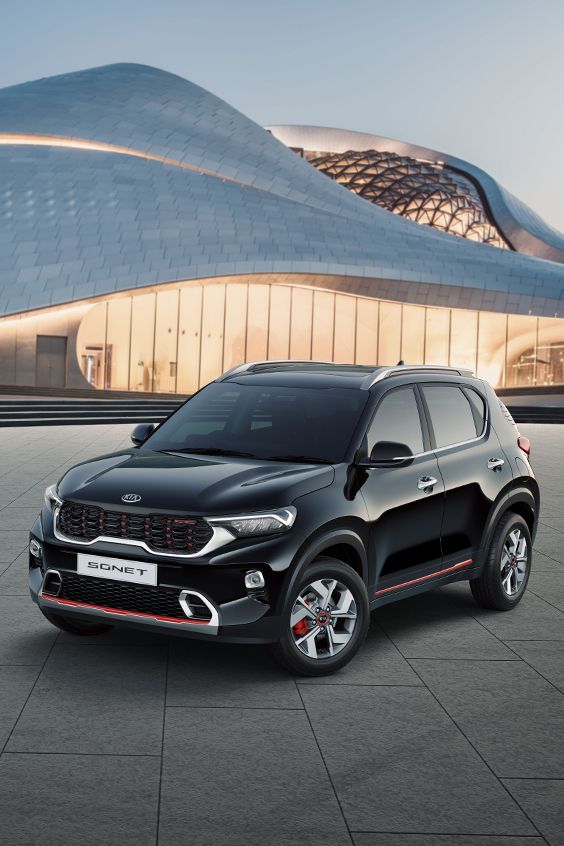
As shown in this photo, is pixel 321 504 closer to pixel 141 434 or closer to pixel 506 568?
pixel 141 434

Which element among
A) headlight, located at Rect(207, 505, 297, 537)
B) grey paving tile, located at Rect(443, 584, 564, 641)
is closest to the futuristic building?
grey paving tile, located at Rect(443, 584, 564, 641)

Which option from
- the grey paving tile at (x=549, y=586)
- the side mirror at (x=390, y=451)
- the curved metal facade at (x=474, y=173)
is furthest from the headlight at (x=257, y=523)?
the curved metal facade at (x=474, y=173)

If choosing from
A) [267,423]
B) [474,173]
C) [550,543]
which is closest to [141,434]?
[267,423]

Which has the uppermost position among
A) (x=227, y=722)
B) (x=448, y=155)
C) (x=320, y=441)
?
(x=448, y=155)

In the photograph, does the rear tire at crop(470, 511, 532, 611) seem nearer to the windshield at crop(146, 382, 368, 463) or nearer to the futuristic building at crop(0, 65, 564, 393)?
the windshield at crop(146, 382, 368, 463)

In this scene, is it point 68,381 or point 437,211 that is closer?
point 68,381

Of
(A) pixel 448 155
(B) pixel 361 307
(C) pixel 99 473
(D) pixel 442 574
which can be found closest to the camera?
(C) pixel 99 473

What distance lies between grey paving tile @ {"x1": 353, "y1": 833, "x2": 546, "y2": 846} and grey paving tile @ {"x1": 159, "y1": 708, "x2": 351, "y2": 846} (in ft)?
0.26

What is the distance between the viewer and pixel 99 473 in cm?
552

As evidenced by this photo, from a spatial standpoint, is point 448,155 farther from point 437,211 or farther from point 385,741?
point 385,741

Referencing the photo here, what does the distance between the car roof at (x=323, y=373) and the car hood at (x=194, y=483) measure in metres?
0.83

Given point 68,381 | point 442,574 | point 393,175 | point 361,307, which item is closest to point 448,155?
point 393,175

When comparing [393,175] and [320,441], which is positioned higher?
[393,175]

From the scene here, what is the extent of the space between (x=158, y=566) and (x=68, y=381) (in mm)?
37042
